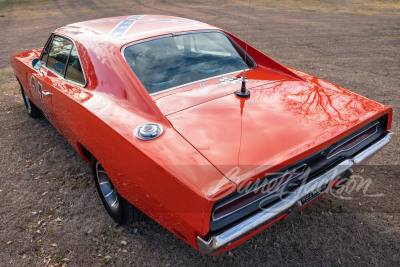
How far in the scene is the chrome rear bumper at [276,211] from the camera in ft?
5.23

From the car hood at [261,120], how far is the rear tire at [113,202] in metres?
0.77

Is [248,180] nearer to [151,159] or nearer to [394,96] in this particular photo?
[151,159]

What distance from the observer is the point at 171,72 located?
2.47 m

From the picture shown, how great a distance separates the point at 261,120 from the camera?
78.8 inches

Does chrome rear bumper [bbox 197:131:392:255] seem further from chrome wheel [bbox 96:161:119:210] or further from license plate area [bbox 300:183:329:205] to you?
chrome wheel [bbox 96:161:119:210]

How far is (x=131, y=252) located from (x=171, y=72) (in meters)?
1.41

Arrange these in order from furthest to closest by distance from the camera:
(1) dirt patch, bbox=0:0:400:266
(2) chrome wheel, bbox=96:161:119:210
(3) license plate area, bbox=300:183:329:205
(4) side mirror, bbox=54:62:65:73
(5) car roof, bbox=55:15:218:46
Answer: (4) side mirror, bbox=54:62:65:73 → (5) car roof, bbox=55:15:218:46 → (2) chrome wheel, bbox=96:161:119:210 → (1) dirt patch, bbox=0:0:400:266 → (3) license plate area, bbox=300:183:329:205

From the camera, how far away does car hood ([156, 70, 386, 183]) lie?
5.58 feet

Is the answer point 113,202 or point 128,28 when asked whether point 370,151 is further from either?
point 128,28

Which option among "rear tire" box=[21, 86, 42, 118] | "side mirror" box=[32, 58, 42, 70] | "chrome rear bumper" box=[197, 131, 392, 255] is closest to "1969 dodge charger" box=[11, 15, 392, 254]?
"chrome rear bumper" box=[197, 131, 392, 255]

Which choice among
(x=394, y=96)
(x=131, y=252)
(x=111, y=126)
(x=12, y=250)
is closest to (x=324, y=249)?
(x=131, y=252)

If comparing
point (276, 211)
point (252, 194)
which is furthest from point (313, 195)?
point (252, 194)

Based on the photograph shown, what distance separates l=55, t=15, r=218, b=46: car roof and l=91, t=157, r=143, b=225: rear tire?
1064 millimetres

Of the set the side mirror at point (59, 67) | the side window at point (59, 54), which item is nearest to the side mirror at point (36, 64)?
the side window at point (59, 54)
